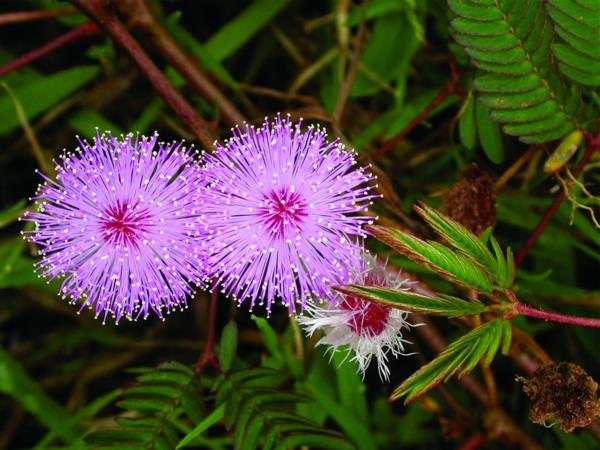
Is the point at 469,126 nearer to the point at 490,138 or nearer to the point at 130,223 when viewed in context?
the point at 490,138

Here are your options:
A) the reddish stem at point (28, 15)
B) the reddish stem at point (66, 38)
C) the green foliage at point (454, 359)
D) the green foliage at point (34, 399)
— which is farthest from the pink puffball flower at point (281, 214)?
the green foliage at point (34, 399)

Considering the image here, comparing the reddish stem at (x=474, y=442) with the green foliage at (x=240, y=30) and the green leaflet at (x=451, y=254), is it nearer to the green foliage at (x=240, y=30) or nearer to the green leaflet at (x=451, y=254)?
the green leaflet at (x=451, y=254)

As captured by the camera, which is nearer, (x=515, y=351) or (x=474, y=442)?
(x=515, y=351)

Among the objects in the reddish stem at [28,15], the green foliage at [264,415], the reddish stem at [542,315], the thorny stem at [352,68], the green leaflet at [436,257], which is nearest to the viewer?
the green leaflet at [436,257]

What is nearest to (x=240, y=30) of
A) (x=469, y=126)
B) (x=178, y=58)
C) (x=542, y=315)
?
(x=178, y=58)

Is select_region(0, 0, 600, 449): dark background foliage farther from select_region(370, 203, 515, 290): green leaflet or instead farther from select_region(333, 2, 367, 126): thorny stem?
select_region(370, 203, 515, 290): green leaflet

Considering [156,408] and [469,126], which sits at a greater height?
[469,126]

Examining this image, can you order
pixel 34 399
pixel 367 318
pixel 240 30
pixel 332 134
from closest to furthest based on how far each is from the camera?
pixel 367 318 → pixel 332 134 → pixel 34 399 → pixel 240 30
